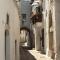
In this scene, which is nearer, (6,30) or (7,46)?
(6,30)

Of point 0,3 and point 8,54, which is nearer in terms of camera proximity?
point 0,3

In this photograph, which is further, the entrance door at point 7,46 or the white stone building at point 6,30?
the entrance door at point 7,46

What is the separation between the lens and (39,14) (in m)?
21.6

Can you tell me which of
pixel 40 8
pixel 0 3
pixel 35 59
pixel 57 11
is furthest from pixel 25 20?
pixel 0 3

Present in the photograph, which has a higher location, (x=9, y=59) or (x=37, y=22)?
(x=37, y=22)

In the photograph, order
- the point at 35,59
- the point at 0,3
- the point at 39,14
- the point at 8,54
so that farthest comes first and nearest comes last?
the point at 39,14
the point at 35,59
the point at 8,54
the point at 0,3

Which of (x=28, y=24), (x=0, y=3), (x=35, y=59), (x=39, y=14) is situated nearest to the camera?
(x=0, y=3)

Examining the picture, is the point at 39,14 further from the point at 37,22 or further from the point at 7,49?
the point at 7,49

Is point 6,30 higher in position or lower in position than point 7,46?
higher

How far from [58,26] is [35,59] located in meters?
5.83

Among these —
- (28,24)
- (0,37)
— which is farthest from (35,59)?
(28,24)

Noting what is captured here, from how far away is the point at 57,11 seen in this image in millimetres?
10930

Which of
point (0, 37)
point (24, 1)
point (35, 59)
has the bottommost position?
point (35, 59)

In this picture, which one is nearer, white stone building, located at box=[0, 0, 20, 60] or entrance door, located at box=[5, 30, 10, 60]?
white stone building, located at box=[0, 0, 20, 60]
